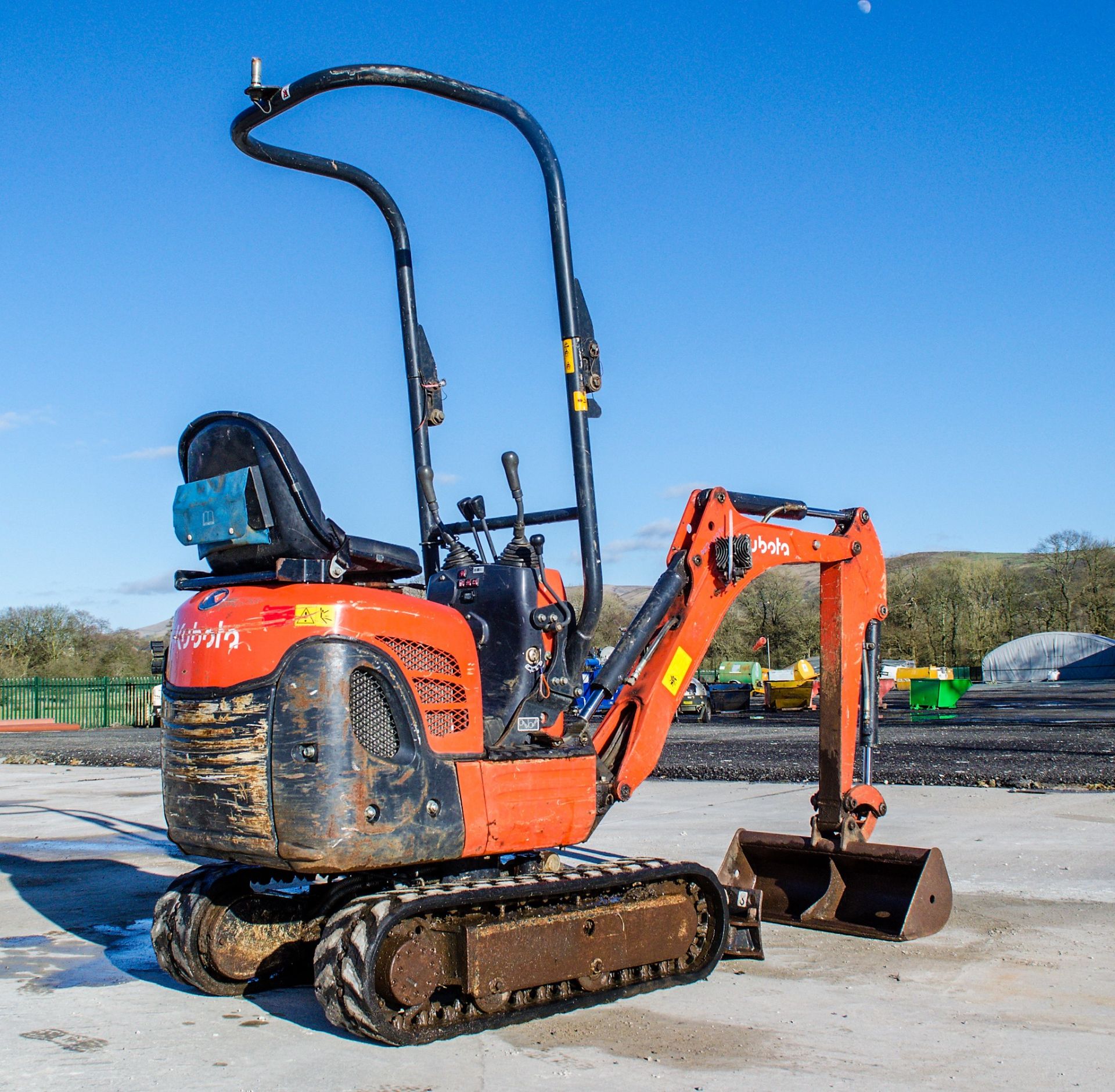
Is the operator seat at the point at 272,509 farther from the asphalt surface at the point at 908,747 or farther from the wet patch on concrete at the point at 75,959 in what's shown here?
the asphalt surface at the point at 908,747

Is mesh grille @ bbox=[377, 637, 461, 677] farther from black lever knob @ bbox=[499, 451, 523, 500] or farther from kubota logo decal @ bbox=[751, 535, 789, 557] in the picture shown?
kubota logo decal @ bbox=[751, 535, 789, 557]

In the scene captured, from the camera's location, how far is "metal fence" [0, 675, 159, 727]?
39.3m

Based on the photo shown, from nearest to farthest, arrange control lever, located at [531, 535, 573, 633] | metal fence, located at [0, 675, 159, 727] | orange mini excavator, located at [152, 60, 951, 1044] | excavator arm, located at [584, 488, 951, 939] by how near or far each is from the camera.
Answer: orange mini excavator, located at [152, 60, 951, 1044] → control lever, located at [531, 535, 573, 633] → excavator arm, located at [584, 488, 951, 939] → metal fence, located at [0, 675, 159, 727]

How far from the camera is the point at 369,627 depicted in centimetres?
453

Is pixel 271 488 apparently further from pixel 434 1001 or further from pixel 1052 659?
pixel 1052 659

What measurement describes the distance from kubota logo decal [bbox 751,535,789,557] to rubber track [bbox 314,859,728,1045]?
1.80 meters

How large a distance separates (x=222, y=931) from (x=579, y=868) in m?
1.59

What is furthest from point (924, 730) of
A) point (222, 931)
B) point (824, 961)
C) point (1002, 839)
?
point (222, 931)

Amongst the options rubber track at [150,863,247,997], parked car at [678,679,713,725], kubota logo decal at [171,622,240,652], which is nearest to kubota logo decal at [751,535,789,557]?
kubota logo decal at [171,622,240,652]

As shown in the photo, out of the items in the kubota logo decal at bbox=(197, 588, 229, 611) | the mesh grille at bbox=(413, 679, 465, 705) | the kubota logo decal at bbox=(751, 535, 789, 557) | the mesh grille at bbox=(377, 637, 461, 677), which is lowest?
the mesh grille at bbox=(413, 679, 465, 705)

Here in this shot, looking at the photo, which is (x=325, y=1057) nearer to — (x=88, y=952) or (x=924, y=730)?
(x=88, y=952)

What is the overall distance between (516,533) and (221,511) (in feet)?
4.15

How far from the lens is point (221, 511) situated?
4.69 m

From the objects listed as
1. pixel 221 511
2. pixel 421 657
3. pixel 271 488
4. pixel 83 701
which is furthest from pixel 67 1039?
pixel 83 701
